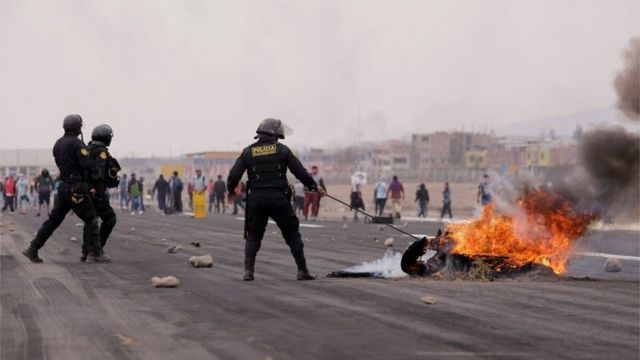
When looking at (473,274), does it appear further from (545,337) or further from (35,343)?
(35,343)

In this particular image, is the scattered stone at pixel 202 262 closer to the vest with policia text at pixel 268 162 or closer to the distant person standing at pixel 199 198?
the vest with policia text at pixel 268 162

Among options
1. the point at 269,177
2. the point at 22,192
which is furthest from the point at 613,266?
the point at 22,192

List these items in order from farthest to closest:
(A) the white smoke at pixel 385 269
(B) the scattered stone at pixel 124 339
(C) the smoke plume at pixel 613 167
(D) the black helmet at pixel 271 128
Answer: (C) the smoke plume at pixel 613 167, (A) the white smoke at pixel 385 269, (D) the black helmet at pixel 271 128, (B) the scattered stone at pixel 124 339

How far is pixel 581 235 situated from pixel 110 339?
25.4 ft

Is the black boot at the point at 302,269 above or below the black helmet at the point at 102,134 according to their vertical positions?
below

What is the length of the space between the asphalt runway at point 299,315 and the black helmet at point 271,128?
5.66ft

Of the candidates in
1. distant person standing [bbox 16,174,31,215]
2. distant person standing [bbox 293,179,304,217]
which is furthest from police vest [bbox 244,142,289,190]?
distant person standing [bbox 16,174,31,215]

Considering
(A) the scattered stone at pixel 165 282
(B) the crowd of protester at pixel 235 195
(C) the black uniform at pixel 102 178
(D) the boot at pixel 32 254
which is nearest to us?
(A) the scattered stone at pixel 165 282

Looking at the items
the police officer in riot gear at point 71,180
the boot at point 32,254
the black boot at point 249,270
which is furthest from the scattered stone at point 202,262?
the boot at point 32,254

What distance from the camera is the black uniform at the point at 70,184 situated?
15555 millimetres

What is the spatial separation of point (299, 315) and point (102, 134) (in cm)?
757

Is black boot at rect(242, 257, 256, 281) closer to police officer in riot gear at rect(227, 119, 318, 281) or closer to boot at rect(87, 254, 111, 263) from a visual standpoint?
police officer in riot gear at rect(227, 119, 318, 281)

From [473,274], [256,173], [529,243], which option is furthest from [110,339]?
[529,243]

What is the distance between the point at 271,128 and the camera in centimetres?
1297
